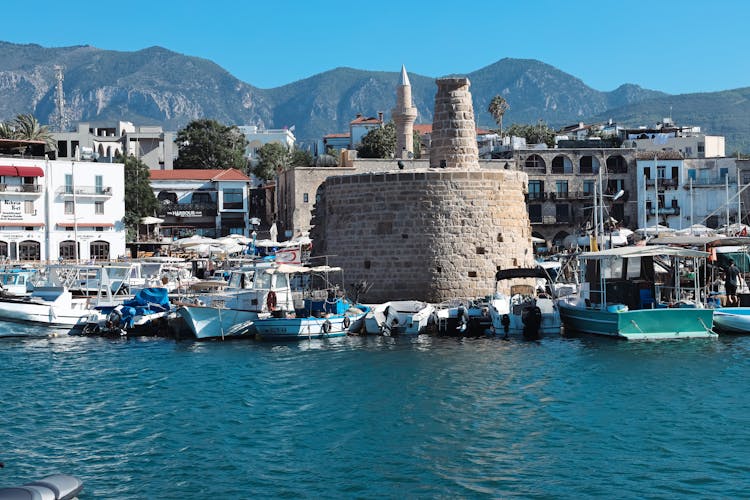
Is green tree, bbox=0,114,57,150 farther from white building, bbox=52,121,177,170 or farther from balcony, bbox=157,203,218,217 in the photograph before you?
white building, bbox=52,121,177,170

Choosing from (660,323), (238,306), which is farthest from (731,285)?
(238,306)

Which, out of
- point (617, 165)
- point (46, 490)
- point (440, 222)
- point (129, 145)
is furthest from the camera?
point (129, 145)

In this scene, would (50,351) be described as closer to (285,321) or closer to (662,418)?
(285,321)

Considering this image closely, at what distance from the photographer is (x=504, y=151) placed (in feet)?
199

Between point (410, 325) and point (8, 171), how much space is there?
2804 centimetres

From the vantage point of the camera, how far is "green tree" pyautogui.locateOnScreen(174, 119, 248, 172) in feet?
238

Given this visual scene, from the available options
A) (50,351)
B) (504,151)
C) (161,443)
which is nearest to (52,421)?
(161,443)

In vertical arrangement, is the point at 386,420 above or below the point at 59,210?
below

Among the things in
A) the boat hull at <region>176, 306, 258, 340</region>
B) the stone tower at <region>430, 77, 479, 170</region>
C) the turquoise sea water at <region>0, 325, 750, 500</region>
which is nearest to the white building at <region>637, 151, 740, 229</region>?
the stone tower at <region>430, 77, 479, 170</region>

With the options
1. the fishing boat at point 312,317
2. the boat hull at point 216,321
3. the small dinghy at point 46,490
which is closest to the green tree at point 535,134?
the fishing boat at point 312,317

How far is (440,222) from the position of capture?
26.3 m

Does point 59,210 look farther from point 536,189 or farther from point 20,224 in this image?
point 536,189

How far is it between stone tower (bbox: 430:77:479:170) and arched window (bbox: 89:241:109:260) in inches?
995

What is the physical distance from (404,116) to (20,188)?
19.9 m
